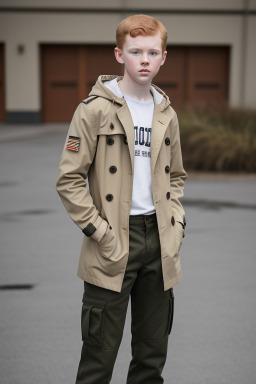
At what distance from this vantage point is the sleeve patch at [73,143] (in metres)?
2.60

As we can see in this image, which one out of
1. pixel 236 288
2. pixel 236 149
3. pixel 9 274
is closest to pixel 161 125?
pixel 236 288

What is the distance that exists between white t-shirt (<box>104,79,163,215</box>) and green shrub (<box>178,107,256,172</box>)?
8.51 metres

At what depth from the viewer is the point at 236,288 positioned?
202 inches

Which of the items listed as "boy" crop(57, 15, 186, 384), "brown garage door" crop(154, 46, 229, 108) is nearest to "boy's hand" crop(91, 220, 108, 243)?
"boy" crop(57, 15, 186, 384)

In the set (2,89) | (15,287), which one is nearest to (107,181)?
(15,287)

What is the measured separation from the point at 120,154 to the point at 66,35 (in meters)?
19.8

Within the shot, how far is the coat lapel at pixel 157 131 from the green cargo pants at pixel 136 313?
0.26m

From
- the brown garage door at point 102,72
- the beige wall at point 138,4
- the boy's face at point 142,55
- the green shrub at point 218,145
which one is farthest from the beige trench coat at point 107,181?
the beige wall at point 138,4

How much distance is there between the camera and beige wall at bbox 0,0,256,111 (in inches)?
851

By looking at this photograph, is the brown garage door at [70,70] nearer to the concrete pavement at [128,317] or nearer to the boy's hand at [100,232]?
the concrete pavement at [128,317]

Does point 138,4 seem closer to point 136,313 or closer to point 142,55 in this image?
point 142,55

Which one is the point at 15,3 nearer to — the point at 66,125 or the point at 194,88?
the point at 66,125

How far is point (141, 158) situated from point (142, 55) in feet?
1.38

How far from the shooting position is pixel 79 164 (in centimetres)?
260
